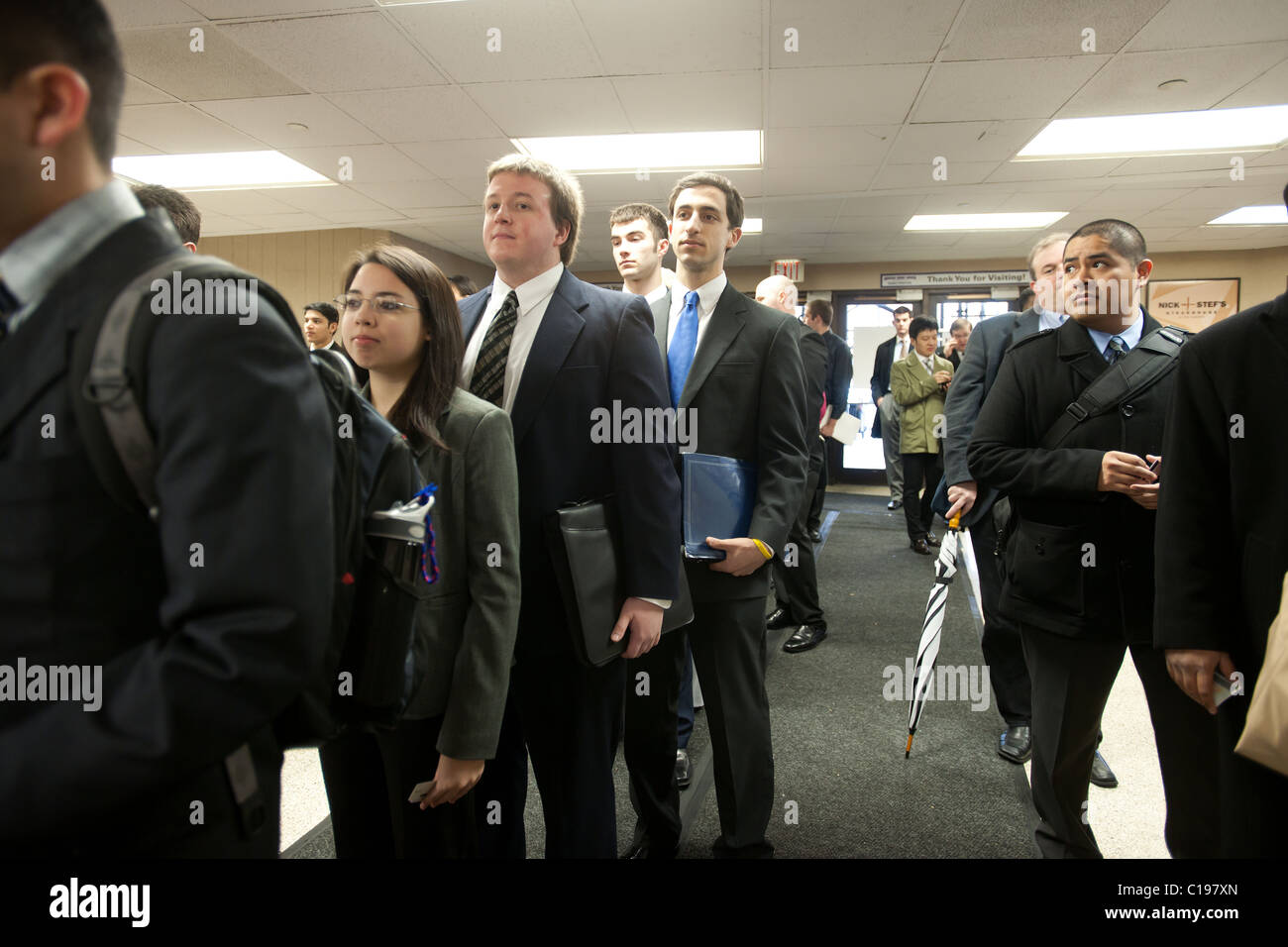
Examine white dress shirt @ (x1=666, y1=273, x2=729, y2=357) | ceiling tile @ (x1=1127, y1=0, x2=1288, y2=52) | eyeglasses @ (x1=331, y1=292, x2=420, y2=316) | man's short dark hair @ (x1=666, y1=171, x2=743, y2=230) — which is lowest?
eyeglasses @ (x1=331, y1=292, x2=420, y2=316)

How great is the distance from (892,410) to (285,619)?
7221mm

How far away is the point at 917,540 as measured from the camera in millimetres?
5422

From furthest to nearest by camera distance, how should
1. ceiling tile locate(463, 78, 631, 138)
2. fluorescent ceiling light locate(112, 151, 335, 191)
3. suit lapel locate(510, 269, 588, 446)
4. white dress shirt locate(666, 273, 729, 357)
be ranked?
fluorescent ceiling light locate(112, 151, 335, 191), ceiling tile locate(463, 78, 631, 138), white dress shirt locate(666, 273, 729, 357), suit lapel locate(510, 269, 588, 446)

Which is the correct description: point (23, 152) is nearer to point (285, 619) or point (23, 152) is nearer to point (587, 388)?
point (285, 619)

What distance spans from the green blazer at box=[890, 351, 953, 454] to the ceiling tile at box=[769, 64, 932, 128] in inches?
72.9

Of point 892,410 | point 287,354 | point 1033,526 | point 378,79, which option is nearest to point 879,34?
point 378,79

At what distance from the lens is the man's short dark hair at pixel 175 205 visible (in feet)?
5.04

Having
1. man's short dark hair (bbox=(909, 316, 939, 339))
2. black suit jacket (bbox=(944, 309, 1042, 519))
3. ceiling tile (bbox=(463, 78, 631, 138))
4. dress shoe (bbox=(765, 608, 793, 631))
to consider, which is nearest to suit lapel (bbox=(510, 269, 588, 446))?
black suit jacket (bbox=(944, 309, 1042, 519))

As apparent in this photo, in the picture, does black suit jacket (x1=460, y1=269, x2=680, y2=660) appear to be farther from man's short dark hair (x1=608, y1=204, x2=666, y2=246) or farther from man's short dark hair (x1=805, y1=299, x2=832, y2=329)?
man's short dark hair (x1=805, y1=299, x2=832, y2=329)

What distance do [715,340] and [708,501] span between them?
0.42 metres

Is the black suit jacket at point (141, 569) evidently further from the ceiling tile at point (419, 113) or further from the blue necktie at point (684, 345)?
the ceiling tile at point (419, 113)

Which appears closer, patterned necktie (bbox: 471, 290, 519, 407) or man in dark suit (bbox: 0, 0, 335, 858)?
man in dark suit (bbox: 0, 0, 335, 858)

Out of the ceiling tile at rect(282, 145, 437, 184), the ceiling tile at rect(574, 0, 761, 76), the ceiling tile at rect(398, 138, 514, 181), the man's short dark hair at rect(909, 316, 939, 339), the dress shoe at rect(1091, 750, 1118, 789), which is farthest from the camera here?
the man's short dark hair at rect(909, 316, 939, 339)

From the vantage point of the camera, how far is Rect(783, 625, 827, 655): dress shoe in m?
3.51
